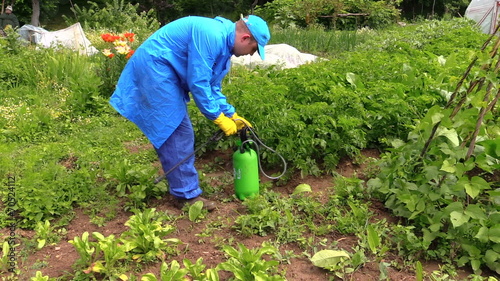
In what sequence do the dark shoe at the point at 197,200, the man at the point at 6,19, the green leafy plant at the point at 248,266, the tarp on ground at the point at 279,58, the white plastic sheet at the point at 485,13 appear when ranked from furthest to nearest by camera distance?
1. the white plastic sheet at the point at 485,13
2. the man at the point at 6,19
3. the tarp on ground at the point at 279,58
4. the dark shoe at the point at 197,200
5. the green leafy plant at the point at 248,266

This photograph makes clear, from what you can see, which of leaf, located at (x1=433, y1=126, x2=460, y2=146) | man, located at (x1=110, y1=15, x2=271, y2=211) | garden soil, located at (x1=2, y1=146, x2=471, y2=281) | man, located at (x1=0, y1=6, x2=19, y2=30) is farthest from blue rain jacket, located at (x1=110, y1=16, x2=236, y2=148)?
man, located at (x1=0, y1=6, x2=19, y2=30)

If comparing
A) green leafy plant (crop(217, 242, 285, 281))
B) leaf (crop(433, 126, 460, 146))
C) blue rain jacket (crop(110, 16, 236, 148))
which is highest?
blue rain jacket (crop(110, 16, 236, 148))

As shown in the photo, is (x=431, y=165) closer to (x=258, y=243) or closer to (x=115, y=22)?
(x=258, y=243)

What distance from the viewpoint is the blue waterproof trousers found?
3209 millimetres

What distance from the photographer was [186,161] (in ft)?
10.7

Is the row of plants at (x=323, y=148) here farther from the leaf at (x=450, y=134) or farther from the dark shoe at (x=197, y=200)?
the dark shoe at (x=197, y=200)

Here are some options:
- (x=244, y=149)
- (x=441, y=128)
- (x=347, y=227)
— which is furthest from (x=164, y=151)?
(x=441, y=128)

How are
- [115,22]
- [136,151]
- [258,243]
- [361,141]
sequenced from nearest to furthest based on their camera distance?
[258,243]
[361,141]
[136,151]
[115,22]

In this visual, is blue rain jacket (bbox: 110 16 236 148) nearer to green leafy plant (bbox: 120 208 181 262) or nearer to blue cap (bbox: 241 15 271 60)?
blue cap (bbox: 241 15 271 60)

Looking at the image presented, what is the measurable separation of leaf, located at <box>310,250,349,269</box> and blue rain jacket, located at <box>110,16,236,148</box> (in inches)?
47.7

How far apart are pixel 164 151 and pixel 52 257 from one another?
3.50 feet

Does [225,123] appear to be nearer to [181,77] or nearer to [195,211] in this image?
[181,77]

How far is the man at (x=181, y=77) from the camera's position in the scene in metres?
2.94

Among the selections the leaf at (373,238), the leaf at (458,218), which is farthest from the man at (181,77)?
the leaf at (458,218)
